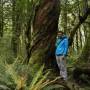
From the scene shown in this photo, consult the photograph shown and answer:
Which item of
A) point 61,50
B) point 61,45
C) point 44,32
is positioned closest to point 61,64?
point 61,50

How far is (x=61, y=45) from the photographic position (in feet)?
39.9

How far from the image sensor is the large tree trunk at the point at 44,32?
1172 centimetres

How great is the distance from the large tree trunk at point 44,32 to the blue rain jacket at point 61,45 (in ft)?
0.86

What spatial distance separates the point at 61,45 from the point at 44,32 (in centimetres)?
81

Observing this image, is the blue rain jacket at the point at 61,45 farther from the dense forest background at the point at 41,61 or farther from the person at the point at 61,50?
the dense forest background at the point at 41,61

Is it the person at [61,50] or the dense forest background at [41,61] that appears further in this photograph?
the person at [61,50]

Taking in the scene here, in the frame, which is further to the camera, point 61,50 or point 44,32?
point 61,50

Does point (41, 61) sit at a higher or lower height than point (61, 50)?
lower

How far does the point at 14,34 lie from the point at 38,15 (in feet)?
28.2

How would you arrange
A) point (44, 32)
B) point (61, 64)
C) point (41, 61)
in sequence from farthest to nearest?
point (61, 64) → point (44, 32) → point (41, 61)

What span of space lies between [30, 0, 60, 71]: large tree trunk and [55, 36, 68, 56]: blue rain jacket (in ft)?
0.86

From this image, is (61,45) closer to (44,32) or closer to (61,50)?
(61,50)

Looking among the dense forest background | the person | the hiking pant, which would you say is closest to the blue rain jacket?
the person

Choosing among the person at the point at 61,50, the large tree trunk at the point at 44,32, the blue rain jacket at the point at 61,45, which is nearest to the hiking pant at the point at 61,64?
the person at the point at 61,50
